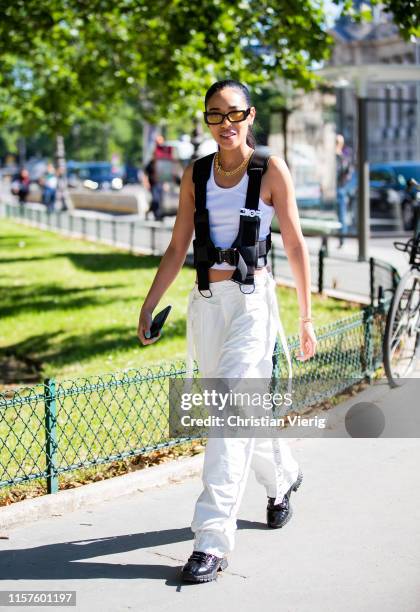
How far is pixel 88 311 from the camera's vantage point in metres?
14.2

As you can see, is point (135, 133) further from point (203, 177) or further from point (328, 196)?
point (203, 177)

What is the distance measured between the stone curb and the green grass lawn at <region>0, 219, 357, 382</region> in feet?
11.8

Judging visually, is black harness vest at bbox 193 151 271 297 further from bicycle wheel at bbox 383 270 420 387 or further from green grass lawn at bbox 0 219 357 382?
green grass lawn at bbox 0 219 357 382

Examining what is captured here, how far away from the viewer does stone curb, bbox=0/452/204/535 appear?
5.48m

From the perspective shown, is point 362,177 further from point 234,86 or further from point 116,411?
point 234,86

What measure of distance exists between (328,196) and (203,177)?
50.7ft

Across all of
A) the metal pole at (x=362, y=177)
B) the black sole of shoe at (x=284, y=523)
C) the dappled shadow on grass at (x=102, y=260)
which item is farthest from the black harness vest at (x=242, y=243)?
the dappled shadow on grass at (x=102, y=260)

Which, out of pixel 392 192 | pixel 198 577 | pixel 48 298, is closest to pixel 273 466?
pixel 198 577

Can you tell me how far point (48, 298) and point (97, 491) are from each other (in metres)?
10.3

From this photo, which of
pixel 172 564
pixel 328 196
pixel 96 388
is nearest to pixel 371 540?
pixel 172 564

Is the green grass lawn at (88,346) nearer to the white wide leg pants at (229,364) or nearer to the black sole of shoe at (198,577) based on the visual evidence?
the white wide leg pants at (229,364)

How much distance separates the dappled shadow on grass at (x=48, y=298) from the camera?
14.9m

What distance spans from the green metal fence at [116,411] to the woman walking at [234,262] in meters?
1.35

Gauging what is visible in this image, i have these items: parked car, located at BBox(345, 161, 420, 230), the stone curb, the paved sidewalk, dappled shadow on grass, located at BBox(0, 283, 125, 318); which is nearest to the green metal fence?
the stone curb
